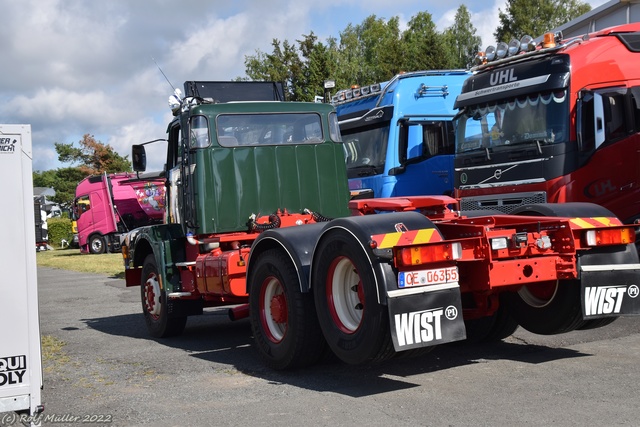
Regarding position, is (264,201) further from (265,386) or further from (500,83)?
(500,83)

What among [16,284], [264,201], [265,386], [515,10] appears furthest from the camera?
[515,10]

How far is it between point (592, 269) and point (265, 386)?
2.86 metres

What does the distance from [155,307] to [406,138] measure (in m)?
5.56

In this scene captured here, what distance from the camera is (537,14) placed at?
192ft

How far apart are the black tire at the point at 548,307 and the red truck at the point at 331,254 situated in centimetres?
1

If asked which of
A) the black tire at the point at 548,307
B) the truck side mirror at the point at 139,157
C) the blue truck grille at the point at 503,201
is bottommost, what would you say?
the black tire at the point at 548,307

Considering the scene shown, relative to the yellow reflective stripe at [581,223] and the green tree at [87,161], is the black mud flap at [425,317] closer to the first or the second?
the yellow reflective stripe at [581,223]

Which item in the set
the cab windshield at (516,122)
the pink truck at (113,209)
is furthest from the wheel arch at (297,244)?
the pink truck at (113,209)

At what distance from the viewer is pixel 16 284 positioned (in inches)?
210

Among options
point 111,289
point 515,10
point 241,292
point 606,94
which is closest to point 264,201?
point 241,292

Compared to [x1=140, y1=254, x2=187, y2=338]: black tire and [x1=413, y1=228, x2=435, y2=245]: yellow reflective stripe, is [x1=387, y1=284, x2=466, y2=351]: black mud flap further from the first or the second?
[x1=140, y1=254, x2=187, y2=338]: black tire

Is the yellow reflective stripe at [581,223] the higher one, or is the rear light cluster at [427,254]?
the yellow reflective stripe at [581,223]

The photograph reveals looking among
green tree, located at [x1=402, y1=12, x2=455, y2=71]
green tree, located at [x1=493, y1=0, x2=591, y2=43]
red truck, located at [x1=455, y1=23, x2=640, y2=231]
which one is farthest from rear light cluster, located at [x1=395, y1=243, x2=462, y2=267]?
green tree, located at [x1=493, y1=0, x2=591, y2=43]

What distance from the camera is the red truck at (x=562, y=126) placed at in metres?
10.3
